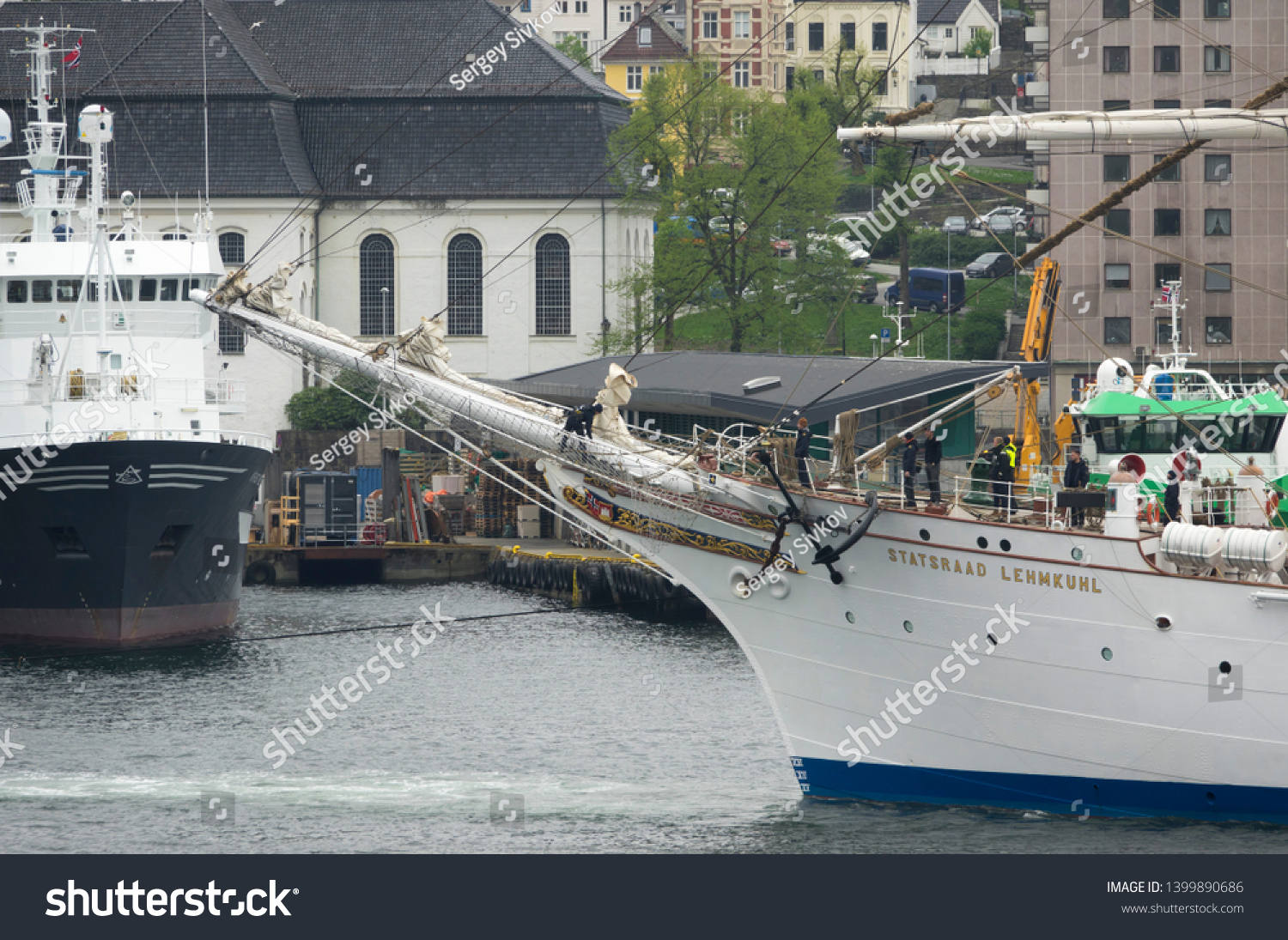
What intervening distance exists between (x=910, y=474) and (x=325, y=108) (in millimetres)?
63870

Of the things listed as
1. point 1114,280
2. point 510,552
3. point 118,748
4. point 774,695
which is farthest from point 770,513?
point 1114,280

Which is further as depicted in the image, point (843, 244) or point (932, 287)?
point (932, 287)

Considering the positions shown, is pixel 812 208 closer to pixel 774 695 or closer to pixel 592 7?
pixel 774 695

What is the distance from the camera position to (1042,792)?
25.3 meters

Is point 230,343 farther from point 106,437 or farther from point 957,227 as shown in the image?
point 106,437

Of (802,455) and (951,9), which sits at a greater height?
(951,9)

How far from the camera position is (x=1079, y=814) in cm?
2522

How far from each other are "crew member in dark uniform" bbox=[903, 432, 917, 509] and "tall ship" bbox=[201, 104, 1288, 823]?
25 centimetres

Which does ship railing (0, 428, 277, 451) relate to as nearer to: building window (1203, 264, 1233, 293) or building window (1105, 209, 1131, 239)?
building window (1105, 209, 1131, 239)

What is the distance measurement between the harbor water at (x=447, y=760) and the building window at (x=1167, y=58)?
33754 mm

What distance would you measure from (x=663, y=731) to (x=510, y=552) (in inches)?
1045

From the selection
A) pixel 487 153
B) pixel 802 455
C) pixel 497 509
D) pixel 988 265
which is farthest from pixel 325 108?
pixel 802 455

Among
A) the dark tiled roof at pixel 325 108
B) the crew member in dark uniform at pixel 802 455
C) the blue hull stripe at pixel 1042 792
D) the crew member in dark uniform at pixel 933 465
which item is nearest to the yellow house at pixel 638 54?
the dark tiled roof at pixel 325 108

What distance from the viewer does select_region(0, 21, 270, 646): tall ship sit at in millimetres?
45281
